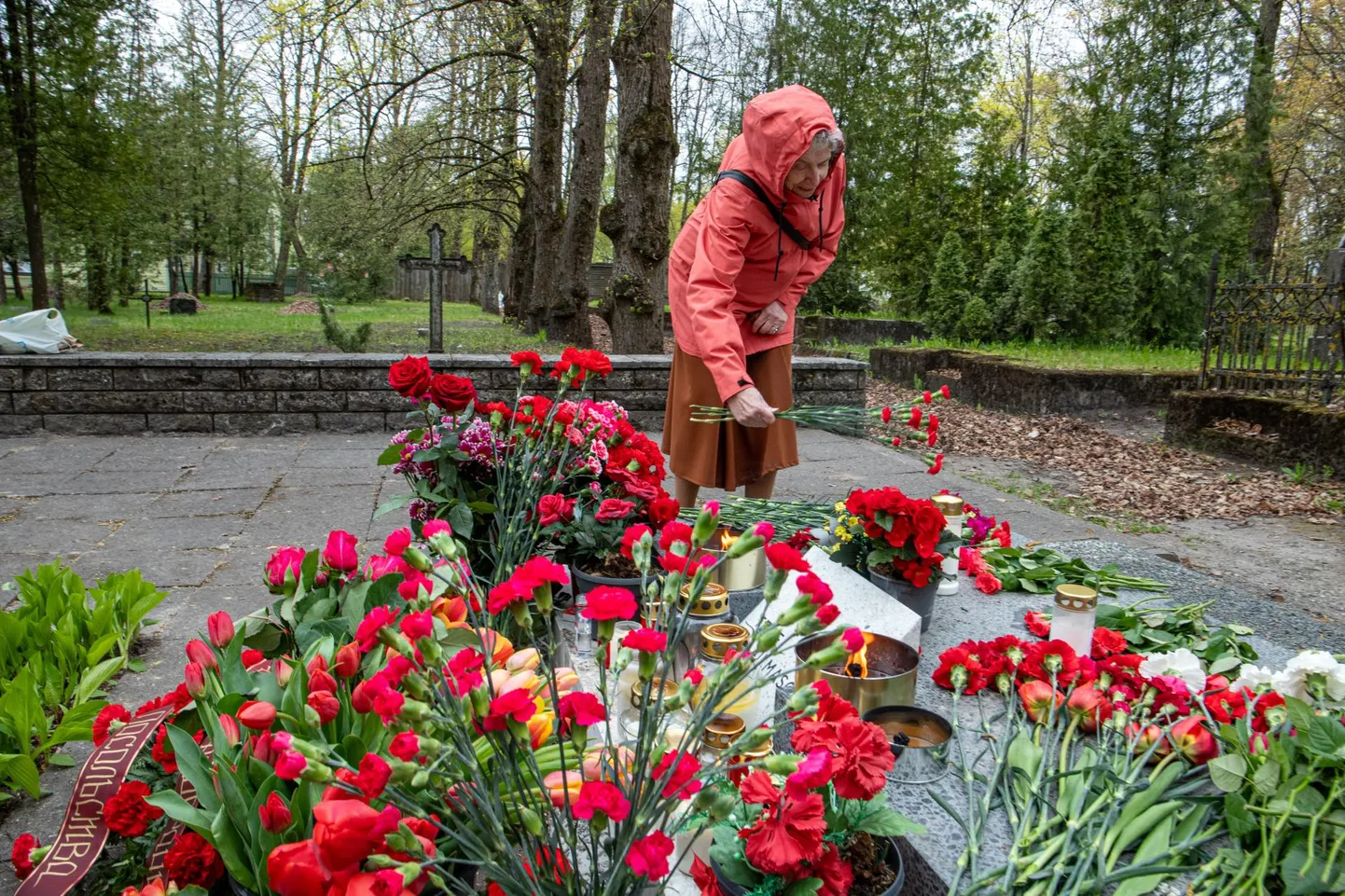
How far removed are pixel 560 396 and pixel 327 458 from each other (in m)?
3.69

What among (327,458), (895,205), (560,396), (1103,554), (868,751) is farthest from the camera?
(895,205)

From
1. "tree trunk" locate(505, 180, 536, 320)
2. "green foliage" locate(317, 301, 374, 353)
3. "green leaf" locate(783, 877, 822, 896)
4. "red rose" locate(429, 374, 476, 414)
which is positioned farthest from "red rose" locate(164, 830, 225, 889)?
"tree trunk" locate(505, 180, 536, 320)

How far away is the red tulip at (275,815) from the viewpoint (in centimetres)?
91

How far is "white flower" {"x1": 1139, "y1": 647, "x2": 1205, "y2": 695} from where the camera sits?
1.61 metres

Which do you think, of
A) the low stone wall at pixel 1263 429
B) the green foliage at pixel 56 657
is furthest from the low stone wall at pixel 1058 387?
the green foliage at pixel 56 657

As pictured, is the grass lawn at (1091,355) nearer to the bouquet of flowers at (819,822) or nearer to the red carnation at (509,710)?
the bouquet of flowers at (819,822)

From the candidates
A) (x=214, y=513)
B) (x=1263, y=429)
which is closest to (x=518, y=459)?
(x=214, y=513)

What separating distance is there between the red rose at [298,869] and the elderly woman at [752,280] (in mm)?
1658

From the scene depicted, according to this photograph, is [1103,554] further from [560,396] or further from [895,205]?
[895,205]

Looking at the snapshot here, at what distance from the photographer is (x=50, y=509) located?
402 centimetres

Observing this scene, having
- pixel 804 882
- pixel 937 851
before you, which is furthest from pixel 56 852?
pixel 937 851

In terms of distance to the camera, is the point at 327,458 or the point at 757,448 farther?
the point at 327,458

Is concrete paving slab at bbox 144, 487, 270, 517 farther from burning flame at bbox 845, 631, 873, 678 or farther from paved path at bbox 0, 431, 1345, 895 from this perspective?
burning flame at bbox 845, 631, 873, 678

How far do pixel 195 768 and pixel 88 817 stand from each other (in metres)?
0.34
